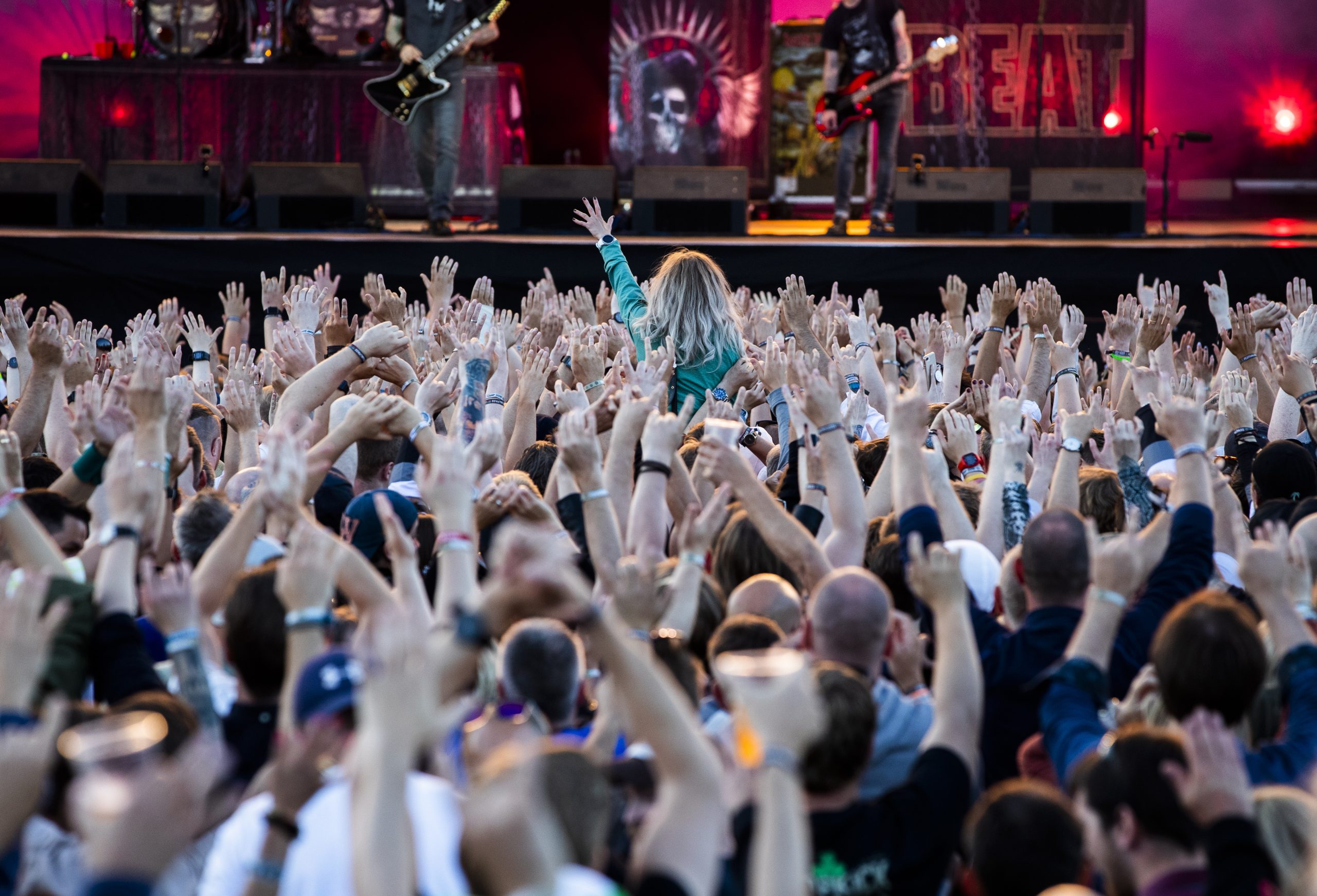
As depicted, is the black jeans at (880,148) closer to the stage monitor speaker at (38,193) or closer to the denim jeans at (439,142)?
the denim jeans at (439,142)

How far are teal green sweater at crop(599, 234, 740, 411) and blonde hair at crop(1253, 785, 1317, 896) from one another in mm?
3065

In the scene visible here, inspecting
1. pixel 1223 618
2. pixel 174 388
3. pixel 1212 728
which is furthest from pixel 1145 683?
pixel 174 388

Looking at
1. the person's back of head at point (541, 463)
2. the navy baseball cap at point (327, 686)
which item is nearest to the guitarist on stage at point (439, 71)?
the person's back of head at point (541, 463)

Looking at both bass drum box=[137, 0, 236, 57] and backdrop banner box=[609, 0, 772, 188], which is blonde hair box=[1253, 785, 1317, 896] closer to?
backdrop banner box=[609, 0, 772, 188]

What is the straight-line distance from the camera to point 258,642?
79.4 inches

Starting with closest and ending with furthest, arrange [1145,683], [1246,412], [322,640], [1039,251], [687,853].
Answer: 1. [687,853]
2. [322,640]
3. [1145,683]
4. [1246,412]
5. [1039,251]

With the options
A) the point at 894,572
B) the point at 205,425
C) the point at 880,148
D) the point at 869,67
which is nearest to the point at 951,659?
→ the point at 894,572

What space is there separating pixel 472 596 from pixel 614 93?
973 centimetres

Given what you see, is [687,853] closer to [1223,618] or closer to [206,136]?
[1223,618]

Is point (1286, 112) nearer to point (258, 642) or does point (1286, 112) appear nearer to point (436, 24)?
point (436, 24)

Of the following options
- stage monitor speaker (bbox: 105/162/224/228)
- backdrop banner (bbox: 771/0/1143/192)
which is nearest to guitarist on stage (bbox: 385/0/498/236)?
stage monitor speaker (bbox: 105/162/224/228)

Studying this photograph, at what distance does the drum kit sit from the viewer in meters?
10.7

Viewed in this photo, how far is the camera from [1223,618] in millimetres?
1958

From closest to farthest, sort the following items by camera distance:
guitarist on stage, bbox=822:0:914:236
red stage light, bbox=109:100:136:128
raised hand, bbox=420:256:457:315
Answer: raised hand, bbox=420:256:457:315, guitarist on stage, bbox=822:0:914:236, red stage light, bbox=109:100:136:128
